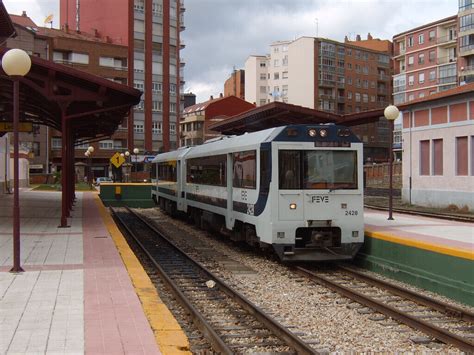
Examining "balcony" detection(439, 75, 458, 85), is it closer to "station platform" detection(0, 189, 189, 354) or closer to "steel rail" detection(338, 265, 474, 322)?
"steel rail" detection(338, 265, 474, 322)

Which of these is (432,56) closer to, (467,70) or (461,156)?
(467,70)

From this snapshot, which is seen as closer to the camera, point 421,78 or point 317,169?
point 317,169

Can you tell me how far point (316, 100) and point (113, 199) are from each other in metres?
62.4

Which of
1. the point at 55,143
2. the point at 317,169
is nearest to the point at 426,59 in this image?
the point at 55,143

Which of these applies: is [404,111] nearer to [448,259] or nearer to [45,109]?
[45,109]

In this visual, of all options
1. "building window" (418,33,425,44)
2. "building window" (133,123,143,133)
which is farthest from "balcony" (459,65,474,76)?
"building window" (133,123,143,133)

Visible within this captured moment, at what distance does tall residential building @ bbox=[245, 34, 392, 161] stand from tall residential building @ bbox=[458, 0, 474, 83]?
855 inches

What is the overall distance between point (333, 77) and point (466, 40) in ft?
90.6

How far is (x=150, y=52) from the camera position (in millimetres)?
74500

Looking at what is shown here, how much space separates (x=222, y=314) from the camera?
799 cm

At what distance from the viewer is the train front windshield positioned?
11359 millimetres

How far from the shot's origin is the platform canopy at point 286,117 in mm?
17969

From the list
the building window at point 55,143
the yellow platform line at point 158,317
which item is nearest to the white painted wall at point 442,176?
the yellow platform line at point 158,317

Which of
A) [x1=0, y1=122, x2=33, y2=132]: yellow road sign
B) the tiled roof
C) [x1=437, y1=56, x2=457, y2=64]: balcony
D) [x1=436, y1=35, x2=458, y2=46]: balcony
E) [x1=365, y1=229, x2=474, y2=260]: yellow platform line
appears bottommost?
[x1=365, y1=229, x2=474, y2=260]: yellow platform line
